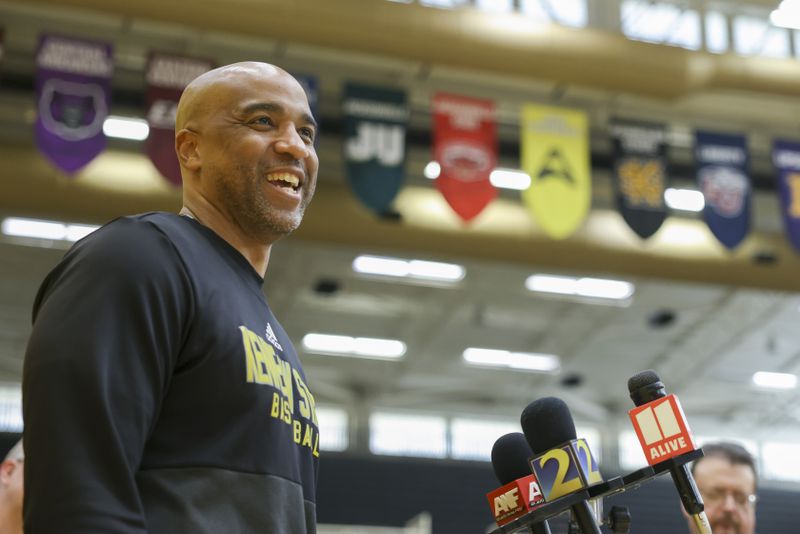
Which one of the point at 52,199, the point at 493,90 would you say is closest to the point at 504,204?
the point at 493,90

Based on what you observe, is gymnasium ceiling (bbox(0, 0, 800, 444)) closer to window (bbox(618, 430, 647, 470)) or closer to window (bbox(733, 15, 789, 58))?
window (bbox(733, 15, 789, 58))

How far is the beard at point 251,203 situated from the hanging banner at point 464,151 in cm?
827

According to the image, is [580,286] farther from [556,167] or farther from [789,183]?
[556,167]

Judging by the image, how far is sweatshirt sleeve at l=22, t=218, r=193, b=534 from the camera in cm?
141

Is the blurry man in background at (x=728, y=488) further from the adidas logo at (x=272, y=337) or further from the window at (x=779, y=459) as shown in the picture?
the window at (x=779, y=459)

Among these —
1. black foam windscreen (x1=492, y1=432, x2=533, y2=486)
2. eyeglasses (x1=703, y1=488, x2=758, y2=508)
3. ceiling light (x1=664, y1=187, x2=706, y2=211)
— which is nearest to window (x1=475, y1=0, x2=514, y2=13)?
ceiling light (x1=664, y1=187, x2=706, y2=211)

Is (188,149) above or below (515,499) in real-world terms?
above

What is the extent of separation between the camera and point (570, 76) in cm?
982

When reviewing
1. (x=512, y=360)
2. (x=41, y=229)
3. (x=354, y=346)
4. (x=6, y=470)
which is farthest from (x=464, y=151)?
(x=512, y=360)

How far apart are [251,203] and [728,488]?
3.36 m

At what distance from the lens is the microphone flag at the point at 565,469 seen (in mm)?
1889

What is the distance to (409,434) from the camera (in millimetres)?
23734

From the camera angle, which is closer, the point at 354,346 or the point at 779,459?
the point at 354,346

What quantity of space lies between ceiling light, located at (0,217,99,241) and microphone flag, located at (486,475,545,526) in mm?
14872
